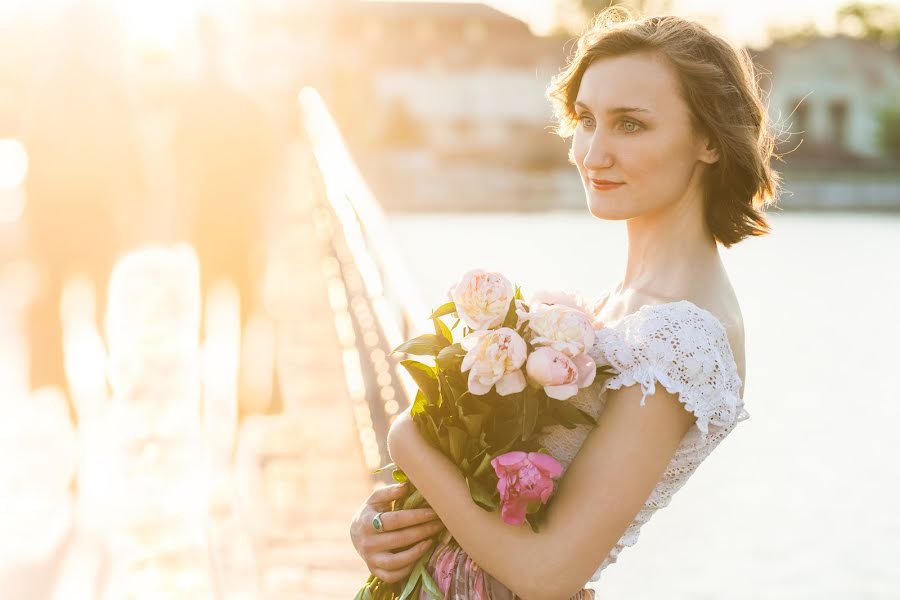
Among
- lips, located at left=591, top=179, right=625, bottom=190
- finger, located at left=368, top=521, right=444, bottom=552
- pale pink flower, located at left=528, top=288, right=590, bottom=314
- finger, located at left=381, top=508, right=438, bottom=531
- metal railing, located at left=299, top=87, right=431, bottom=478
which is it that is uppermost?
lips, located at left=591, top=179, right=625, bottom=190

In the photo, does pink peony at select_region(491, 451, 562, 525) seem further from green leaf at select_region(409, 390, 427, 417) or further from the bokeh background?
the bokeh background

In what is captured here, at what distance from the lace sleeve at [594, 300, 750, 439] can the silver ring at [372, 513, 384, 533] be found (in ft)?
1.59

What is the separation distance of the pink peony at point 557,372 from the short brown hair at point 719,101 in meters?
0.46

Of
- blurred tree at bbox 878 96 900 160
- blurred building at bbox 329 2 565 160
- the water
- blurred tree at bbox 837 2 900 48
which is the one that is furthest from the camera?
blurred tree at bbox 837 2 900 48

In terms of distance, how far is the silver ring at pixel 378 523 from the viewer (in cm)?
229

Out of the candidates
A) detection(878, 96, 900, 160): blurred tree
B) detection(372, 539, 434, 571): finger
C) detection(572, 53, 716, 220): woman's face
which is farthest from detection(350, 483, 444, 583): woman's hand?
detection(878, 96, 900, 160): blurred tree

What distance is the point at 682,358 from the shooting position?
6.76 ft

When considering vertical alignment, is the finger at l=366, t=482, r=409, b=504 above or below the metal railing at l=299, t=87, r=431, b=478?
above

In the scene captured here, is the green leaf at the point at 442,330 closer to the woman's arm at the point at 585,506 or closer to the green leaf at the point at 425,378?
the green leaf at the point at 425,378

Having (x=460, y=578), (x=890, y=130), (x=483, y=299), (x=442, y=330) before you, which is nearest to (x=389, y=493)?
(x=460, y=578)

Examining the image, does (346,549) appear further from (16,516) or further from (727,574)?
(727,574)

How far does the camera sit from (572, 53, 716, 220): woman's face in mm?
2221

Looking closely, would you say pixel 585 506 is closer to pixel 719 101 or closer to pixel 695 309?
pixel 695 309

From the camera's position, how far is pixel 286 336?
9.52m
